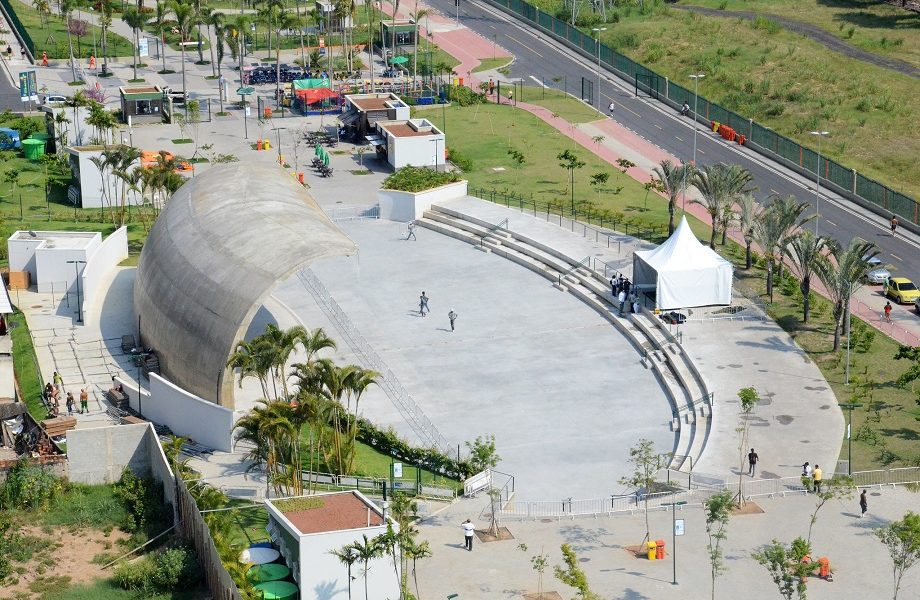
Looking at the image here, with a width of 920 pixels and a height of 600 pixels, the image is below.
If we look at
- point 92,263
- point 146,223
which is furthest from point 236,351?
point 146,223

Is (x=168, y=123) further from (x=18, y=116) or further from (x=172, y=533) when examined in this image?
(x=172, y=533)

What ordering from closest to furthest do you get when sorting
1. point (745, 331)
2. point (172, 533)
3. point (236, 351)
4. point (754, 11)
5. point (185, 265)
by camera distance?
point (172, 533) → point (236, 351) → point (185, 265) → point (745, 331) → point (754, 11)

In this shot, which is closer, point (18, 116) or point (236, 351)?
point (236, 351)

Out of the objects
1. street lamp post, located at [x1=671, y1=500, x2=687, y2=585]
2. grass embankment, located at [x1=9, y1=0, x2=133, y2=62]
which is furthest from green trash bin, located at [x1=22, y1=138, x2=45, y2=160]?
street lamp post, located at [x1=671, y1=500, x2=687, y2=585]

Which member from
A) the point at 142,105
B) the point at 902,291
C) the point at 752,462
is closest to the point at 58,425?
the point at 752,462

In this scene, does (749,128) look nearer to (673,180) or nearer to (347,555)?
(673,180)

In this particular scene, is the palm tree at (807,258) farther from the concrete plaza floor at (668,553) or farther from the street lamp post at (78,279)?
the street lamp post at (78,279)
